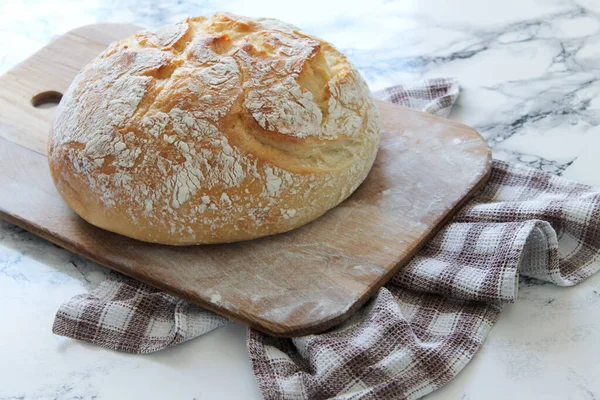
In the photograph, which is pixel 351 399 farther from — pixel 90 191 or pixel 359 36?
pixel 359 36

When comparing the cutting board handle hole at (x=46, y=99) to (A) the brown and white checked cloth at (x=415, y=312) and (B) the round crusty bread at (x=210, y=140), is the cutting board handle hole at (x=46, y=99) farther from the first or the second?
(A) the brown and white checked cloth at (x=415, y=312)

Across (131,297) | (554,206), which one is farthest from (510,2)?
(131,297)

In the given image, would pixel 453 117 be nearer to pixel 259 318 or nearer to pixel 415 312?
pixel 415 312

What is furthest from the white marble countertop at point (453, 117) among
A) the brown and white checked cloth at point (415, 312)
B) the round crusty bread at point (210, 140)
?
the round crusty bread at point (210, 140)

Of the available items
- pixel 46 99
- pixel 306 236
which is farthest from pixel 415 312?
pixel 46 99

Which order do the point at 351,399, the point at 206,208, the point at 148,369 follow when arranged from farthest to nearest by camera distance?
the point at 206,208
the point at 148,369
the point at 351,399
